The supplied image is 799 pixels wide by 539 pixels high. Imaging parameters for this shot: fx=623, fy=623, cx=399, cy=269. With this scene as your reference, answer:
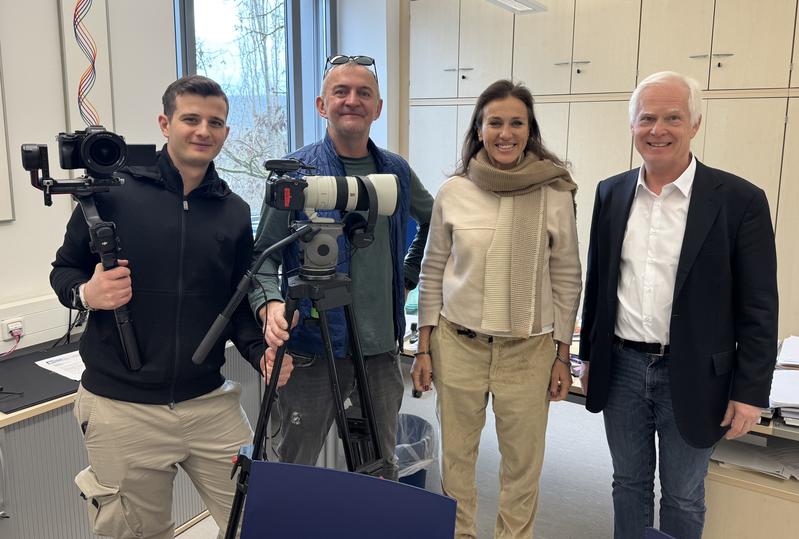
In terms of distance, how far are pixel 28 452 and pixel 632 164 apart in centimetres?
357

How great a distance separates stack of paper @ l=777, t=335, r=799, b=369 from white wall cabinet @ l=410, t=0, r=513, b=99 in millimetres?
2566

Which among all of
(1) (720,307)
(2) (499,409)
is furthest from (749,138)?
(2) (499,409)

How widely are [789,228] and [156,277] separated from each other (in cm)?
351

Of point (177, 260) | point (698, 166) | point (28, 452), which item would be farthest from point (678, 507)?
point (28, 452)

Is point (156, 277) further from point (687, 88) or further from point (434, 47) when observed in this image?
point (434, 47)

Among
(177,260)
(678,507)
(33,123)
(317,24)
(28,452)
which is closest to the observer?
(177,260)

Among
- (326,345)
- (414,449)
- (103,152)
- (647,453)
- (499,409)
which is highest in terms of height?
(103,152)

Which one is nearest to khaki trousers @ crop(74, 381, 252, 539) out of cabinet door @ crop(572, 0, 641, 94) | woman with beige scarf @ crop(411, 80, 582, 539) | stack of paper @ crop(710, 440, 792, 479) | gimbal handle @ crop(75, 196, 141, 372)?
gimbal handle @ crop(75, 196, 141, 372)

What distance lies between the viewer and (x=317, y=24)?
427 centimetres

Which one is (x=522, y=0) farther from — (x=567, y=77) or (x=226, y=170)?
(x=226, y=170)

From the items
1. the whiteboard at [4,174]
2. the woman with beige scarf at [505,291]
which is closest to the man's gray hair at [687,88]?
the woman with beige scarf at [505,291]

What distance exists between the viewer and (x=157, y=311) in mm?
1555

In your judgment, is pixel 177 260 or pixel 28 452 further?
pixel 28 452

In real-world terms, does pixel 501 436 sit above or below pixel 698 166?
below
